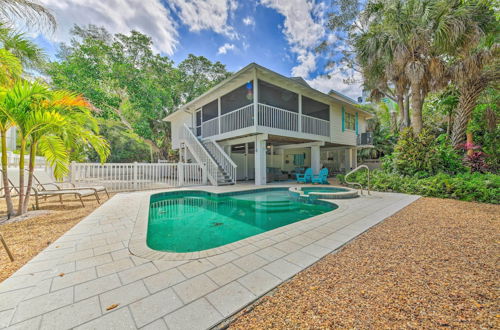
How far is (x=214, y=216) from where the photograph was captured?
17.7ft

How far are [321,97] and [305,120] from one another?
1.84 metres

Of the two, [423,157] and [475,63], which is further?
[475,63]

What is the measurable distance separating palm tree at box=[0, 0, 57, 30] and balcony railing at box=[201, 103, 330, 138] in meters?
6.71

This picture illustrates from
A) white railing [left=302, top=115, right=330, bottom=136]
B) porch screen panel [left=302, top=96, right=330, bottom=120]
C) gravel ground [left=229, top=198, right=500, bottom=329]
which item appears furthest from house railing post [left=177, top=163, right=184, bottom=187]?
porch screen panel [left=302, top=96, right=330, bottom=120]

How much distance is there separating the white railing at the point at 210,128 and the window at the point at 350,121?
369 inches

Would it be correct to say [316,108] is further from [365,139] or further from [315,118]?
[365,139]

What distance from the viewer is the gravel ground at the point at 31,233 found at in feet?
7.84

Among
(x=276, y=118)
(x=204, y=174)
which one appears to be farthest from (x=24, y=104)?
(x=276, y=118)

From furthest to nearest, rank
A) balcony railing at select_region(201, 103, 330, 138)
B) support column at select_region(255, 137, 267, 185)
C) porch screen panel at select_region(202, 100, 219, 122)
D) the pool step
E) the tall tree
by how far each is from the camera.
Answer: the tall tree < porch screen panel at select_region(202, 100, 219, 122) < support column at select_region(255, 137, 267, 185) < balcony railing at select_region(201, 103, 330, 138) < the pool step

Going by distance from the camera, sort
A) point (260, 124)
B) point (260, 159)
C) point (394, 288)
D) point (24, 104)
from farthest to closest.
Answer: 1. point (260, 159)
2. point (260, 124)
3. point (24, 104)
4. point (394, 288)

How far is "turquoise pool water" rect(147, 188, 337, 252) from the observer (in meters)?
3.72

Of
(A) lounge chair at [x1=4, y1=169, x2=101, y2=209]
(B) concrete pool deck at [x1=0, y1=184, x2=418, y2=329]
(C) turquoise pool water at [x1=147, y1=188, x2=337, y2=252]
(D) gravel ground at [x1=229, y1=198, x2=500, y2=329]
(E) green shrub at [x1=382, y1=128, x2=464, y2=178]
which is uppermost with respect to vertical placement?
(E) green shrub at [x1=382, y1=128, x2=464, y2=178]

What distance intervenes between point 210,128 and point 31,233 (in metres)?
9.54

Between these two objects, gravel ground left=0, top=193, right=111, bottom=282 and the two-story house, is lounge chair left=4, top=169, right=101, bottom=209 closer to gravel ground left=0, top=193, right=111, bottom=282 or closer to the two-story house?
gravel ground left=0, top=193, right=111, bottom=282
